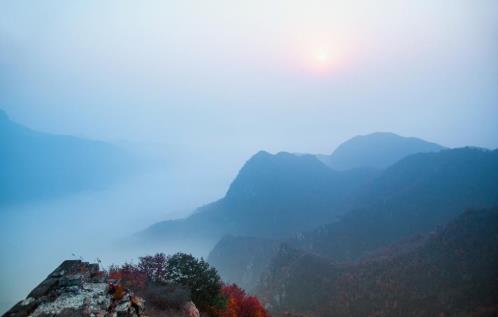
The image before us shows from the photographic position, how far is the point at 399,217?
7096 inches

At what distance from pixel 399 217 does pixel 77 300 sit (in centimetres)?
18929

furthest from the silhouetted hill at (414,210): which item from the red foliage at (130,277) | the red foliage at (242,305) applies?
the red foliage at (130,277)

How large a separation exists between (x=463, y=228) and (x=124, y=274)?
127m

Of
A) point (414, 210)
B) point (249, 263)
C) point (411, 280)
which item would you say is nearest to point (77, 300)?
point (411, 280)

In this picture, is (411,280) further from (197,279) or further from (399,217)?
(197,279)

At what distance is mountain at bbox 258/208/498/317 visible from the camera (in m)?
91.6

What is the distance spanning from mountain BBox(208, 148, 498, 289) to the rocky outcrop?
507ft

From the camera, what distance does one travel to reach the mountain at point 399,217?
166750mm

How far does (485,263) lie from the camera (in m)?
99.4

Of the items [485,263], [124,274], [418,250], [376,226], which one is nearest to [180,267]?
[124,274]

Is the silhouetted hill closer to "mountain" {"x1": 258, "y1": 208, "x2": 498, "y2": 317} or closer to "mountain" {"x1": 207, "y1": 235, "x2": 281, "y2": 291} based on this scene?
"mountain" {"x1": 207, "y1": 235, "x2": 281, "y2": 291}

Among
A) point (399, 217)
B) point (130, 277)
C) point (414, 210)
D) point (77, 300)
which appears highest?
point (77, 300)

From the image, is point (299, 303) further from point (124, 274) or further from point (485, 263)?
point (124, 274)

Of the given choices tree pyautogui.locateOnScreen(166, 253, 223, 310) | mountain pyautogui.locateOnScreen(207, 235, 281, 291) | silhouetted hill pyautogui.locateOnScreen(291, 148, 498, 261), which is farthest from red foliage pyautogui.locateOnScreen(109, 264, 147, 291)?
silhouetted hill pyautogui.locateOnScreen(291, 148, 498, 261)
